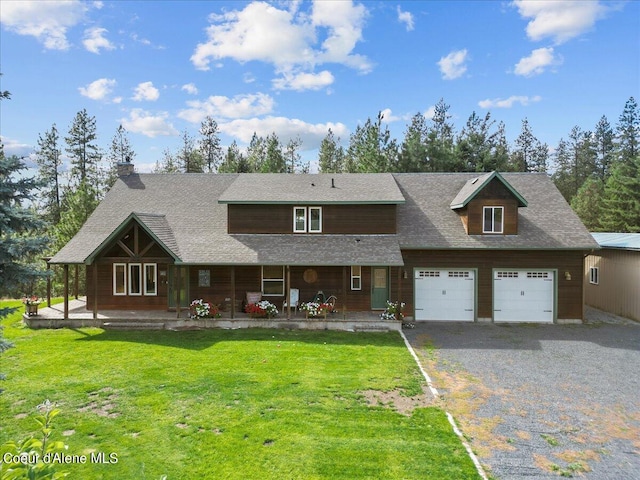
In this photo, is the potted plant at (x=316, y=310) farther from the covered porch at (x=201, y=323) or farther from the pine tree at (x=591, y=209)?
the pine tree at (x=591, y=209)

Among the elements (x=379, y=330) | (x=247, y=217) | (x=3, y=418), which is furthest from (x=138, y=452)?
(x=247, y=217)

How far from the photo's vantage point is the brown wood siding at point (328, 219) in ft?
57.1

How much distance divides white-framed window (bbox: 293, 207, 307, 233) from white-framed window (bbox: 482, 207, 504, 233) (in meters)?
7.71

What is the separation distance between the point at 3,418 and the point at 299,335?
837 centimetres

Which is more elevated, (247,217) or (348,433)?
(247,217)

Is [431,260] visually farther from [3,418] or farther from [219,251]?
[3,418]

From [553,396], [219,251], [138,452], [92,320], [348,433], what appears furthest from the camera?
[219,251]

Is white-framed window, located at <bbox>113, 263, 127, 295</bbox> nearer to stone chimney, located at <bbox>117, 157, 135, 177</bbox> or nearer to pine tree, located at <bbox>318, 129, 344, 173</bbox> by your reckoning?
stone chimney, located at <bbox>117, 157, 135, 177</bbox>

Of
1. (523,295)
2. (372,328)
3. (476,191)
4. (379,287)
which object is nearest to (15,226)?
(372,328)

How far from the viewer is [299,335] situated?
46.2ft

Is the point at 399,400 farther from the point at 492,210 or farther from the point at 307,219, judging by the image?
the point at 492,210

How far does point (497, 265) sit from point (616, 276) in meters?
6.59

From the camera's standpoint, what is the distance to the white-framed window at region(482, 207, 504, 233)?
Answer: 16.9 metres

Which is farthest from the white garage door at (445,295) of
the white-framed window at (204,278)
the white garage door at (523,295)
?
the white-framed window at (204,278)
